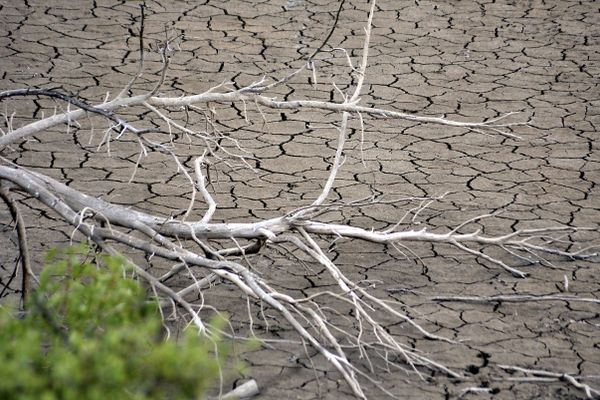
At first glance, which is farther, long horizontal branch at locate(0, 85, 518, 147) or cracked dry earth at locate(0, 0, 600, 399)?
cracked dry earth at locate(0, 0, 600, 399)

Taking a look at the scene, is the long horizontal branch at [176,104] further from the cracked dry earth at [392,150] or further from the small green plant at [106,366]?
the small green plant at [106,366]

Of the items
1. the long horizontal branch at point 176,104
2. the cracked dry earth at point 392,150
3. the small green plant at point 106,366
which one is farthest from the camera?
the cracked dry earth at point 392,150

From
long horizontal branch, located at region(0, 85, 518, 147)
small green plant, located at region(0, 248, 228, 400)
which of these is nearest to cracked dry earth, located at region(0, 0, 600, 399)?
long horizontal branch, located at region(0, 85, 518, 147)

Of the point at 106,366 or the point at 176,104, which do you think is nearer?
the point at 106,366

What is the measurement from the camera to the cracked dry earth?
170 inches

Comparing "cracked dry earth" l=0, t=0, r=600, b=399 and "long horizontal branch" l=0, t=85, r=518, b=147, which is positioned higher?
"long horizontal branch" l=0, t=85, r=518, b=147

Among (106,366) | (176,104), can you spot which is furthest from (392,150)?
(106,366)

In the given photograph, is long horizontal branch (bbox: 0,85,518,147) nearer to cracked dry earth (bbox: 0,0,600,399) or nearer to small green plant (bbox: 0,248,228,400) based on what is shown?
cracked dry earth (bbox: 0,0,600,399)

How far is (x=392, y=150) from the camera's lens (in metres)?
6.42

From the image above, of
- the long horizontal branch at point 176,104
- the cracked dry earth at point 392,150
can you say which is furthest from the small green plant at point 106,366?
the long horizontal branch at point 176,104

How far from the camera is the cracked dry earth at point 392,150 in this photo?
14.2ft

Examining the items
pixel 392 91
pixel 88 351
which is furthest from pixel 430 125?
pixel 88 351

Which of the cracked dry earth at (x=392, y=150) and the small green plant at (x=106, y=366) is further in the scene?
the cracked dry earth at (x=392, y=150)

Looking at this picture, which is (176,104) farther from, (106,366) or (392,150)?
(392,150)
